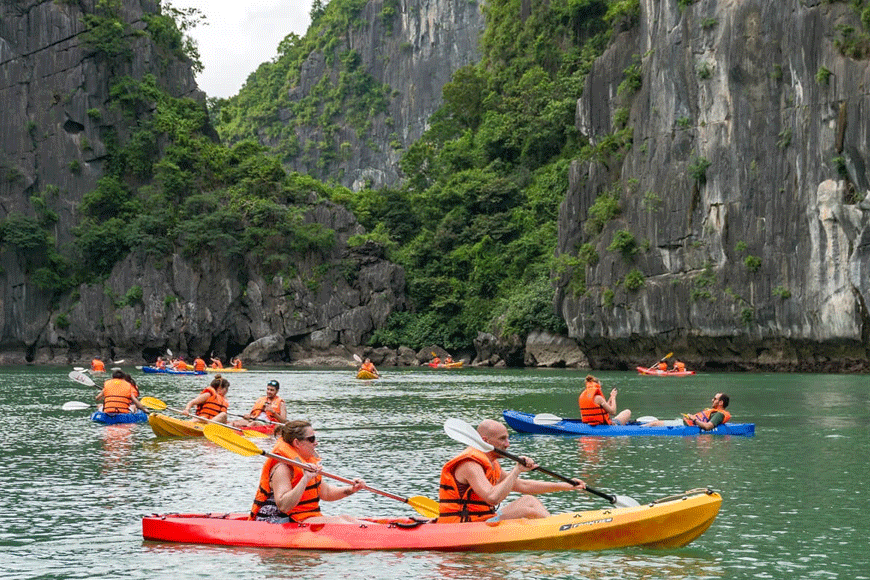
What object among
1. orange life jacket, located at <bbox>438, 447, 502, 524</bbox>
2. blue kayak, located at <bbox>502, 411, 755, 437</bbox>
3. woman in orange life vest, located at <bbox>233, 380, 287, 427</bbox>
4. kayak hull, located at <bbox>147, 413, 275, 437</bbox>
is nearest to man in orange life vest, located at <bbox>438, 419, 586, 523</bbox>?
orange life jacket, located at <bbox>438, 447, 502, 524</bbox>

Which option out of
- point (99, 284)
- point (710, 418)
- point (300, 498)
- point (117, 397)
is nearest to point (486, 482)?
point (300, 498)

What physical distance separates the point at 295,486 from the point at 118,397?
1494 cm

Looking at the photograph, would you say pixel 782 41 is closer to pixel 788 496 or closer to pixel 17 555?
pixel 788 496

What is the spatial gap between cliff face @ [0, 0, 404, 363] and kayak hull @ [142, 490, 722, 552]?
65113mm

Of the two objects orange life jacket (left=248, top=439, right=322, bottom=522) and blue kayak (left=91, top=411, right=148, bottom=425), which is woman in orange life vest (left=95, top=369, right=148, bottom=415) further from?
orange life jacket (left=248, top=439, right=322, bottom=522)

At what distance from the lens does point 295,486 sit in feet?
37.2

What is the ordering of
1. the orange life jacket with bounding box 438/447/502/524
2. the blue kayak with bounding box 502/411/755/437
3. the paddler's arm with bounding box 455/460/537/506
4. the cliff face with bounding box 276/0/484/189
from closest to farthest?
the paddler's arm with bounding box 455/460/537/506 → the orange life jacket with bounding box 438/447/502/524 → the blue kayak with bounding box 502/411/755/437 → the cliff face with bounding box 276/0/484/189

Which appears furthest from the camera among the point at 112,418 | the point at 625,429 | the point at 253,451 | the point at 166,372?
the point at 166,372

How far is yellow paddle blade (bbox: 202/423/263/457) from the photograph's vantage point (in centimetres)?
1252

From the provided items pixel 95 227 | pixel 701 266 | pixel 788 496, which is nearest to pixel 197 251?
pixel 95 227

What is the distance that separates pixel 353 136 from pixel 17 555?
360 ft

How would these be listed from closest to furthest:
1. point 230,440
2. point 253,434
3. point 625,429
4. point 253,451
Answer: point 253,451, point 230,440, point 253,434, point 625,429

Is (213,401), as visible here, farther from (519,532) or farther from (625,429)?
(519,532)

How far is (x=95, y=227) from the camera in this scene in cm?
7688
